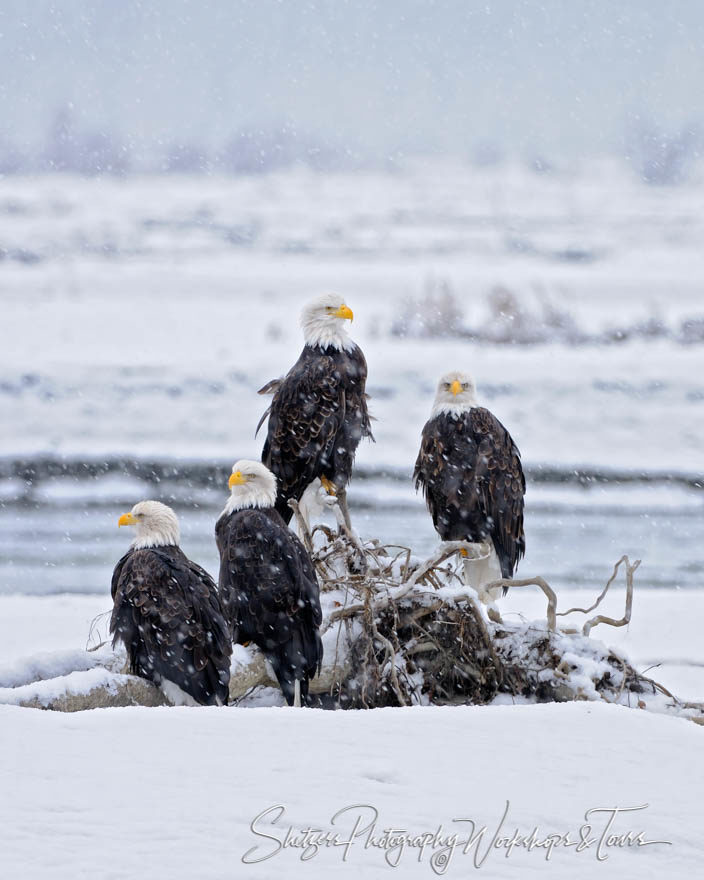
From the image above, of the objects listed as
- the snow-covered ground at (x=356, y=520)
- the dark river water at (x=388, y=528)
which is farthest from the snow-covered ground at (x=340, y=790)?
the dark river water at (x=388, y=528)

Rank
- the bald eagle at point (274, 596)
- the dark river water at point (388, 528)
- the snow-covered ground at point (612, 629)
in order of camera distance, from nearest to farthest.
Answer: the bald eagle at point (274, 596)
the snow-covered ground at point (612, 629)
the dark river water at point (388, 528)

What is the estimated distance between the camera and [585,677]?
13.2ft

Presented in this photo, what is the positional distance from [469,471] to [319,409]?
2.28 ft

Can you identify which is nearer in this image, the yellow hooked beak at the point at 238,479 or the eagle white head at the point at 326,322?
the yellow hooked beak at the point at 238,479

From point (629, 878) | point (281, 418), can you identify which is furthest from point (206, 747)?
point (281, 418)

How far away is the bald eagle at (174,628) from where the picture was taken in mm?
3859

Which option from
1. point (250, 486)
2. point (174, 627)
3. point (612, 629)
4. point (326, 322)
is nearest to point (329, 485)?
point (326, 322)

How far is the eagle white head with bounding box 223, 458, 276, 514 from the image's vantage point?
4.51m

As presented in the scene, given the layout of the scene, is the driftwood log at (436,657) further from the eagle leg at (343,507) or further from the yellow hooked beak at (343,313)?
the yellow hooked beak at (343,313)

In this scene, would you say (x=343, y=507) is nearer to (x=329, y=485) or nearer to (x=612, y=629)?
(x=329, y=485)

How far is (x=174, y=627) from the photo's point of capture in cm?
391

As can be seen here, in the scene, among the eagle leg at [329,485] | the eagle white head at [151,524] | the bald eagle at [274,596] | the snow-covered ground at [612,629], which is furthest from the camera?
the snow-covered ground at [612,629]

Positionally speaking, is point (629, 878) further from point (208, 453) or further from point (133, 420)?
point (133, 420)

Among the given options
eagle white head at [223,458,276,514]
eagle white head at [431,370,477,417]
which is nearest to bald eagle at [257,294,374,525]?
eagle white head at [431,370,477,417]
